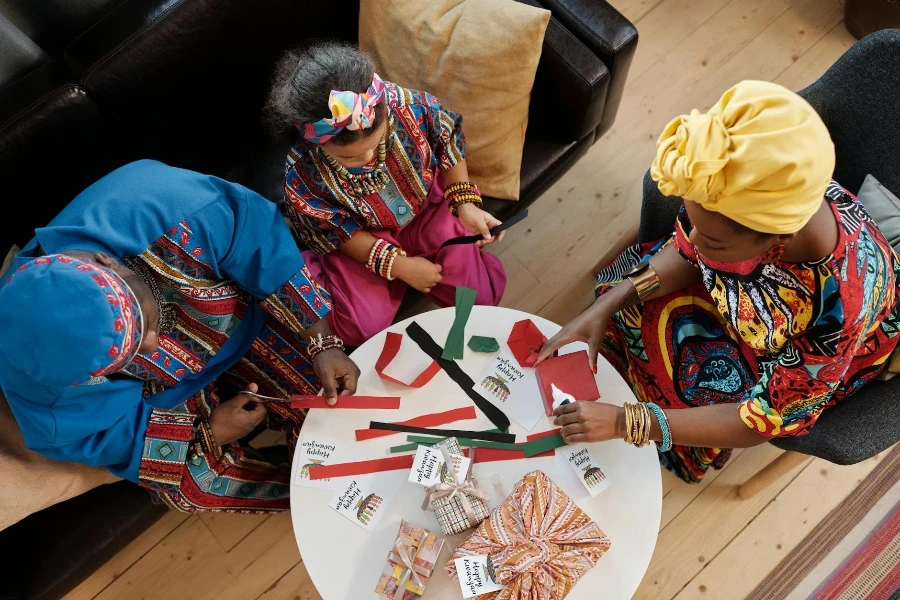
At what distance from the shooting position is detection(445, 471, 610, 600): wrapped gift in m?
1.31

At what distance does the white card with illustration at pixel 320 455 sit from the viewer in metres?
1.51

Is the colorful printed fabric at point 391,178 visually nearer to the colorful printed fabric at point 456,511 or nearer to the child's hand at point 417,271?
the child's hand at point 417,271

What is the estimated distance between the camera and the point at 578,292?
2371 millimetres

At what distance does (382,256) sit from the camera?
1.79 meters

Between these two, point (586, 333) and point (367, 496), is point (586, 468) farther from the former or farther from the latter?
point (367, 496)

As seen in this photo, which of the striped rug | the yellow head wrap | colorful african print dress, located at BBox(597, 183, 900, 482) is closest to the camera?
the yellow head wrap

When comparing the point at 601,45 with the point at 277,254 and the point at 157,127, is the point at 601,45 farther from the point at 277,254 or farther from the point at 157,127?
the point at 157,127

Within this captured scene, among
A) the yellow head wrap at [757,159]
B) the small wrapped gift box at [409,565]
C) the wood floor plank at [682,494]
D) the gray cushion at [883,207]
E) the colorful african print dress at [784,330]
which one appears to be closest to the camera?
the yellow head wrap at [757,159]

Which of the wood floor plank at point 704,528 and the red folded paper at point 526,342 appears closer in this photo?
the red folded paper at point 526,342

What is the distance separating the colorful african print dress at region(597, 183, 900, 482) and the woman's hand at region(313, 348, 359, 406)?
31.6 inches

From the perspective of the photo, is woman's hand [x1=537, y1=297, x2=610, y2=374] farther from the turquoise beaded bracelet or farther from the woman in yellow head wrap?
the turquoise beaded bracelet

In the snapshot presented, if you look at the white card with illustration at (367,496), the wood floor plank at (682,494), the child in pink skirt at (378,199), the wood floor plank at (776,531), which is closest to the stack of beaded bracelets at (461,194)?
the child in pink skirt at (378,199)

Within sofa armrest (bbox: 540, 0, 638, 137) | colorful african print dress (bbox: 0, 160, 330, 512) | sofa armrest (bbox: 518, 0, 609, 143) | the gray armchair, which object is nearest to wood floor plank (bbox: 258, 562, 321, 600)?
colorful african print dress (bbox: 0, 160, 330, 512)

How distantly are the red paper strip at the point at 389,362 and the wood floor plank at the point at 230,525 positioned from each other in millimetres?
885
